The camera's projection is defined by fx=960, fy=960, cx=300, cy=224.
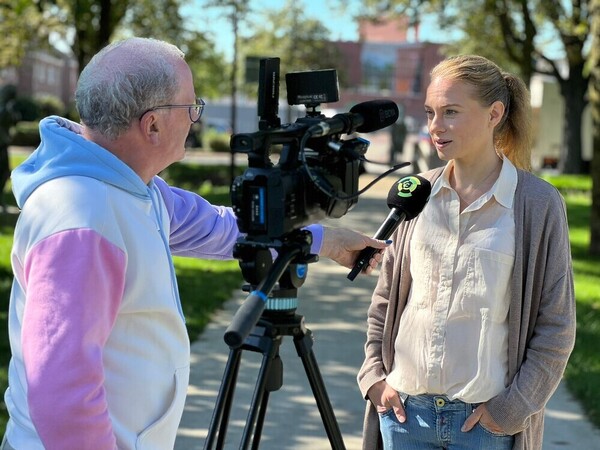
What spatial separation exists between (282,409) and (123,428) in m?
3.63

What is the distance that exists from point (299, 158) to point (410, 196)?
2.09 feet

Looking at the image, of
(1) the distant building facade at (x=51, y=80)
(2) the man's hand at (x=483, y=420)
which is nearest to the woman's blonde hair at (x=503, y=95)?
(2) the man's hand at (x=483, y=420)

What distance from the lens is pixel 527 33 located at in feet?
63.2

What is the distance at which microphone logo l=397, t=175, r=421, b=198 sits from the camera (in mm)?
2771

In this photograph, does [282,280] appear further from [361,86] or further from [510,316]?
[361,86]

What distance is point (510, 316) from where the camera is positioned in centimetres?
278

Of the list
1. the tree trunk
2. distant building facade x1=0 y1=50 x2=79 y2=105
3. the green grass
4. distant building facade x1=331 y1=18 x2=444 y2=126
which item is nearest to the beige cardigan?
the green grass

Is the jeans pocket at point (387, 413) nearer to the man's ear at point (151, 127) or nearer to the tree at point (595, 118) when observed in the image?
the man's ear at point (151, 127)

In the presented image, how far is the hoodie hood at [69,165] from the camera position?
2031 mm

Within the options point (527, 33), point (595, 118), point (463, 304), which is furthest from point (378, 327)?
point (527, 33)

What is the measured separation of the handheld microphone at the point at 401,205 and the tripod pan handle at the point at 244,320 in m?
0.76

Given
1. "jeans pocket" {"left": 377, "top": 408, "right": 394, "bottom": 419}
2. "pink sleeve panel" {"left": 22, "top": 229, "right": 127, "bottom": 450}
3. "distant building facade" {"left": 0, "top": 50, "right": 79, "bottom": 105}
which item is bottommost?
"distant building facade" {"left": 0, "top": 50, "right": 79, "bottom": 105}

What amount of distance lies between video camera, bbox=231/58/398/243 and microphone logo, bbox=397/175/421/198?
30cm

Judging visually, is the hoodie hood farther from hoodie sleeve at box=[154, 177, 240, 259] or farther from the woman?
the woman
